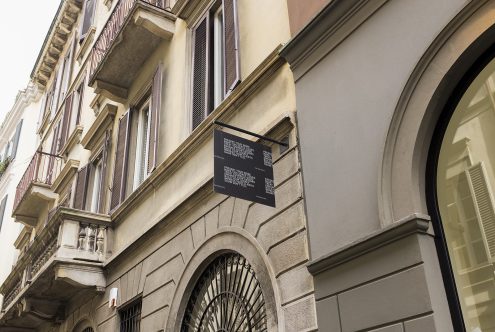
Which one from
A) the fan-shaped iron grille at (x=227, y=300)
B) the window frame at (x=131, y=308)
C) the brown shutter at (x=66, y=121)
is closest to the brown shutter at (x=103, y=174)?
the window frame at (x=131, y=308)

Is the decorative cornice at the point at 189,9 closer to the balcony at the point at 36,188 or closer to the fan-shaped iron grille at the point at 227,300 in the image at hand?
the fan-shaped iron grille at the point at 227,300

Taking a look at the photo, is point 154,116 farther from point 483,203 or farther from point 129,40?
point 483,203

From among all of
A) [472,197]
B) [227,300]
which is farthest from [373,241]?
[227,300]

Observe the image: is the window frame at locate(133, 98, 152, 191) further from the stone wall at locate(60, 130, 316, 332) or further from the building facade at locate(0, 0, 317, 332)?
the stone wall at locate(60, 130, 316, 332)

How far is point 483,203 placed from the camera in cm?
423

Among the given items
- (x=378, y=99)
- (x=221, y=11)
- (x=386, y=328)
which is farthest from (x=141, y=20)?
(x=386, y=328)

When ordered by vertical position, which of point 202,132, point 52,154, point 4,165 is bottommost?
point 202,132

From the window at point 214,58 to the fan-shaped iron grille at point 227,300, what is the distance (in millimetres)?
2421

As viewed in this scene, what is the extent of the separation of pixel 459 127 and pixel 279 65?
8.61 feet

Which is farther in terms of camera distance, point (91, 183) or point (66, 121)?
point (66, 121)

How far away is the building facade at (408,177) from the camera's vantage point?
13.8 feet

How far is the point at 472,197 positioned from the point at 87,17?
53.8 feet

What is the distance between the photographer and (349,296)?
4738 mm

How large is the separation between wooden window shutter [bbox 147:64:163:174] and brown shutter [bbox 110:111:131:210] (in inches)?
42.7
